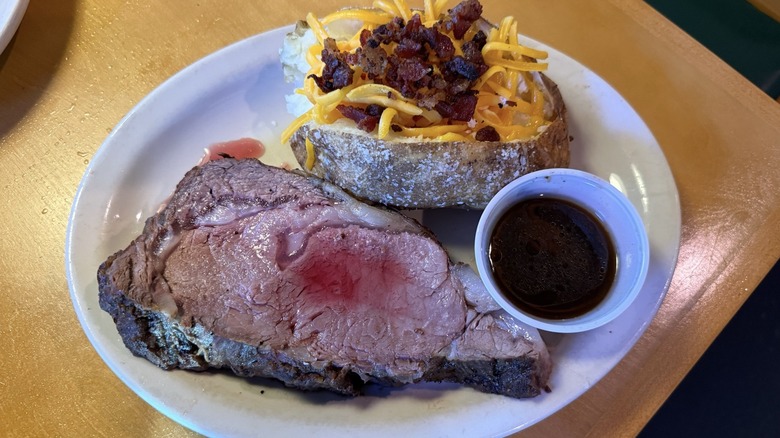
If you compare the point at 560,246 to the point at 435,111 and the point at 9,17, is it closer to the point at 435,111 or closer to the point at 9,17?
the point at 435,111

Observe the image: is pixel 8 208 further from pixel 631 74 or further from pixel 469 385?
pixel 631 74

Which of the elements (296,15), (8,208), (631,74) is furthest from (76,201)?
(631,74)

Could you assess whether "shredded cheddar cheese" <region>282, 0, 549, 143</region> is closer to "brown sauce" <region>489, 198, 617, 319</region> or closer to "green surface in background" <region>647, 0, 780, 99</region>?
"brown sauce" <region>489, 198, 617, 319</region>

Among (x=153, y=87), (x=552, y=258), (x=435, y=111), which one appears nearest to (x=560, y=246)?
(x=552, y=258)

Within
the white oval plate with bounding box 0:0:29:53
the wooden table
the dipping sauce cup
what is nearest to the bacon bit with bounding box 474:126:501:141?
the dipping sauce cup

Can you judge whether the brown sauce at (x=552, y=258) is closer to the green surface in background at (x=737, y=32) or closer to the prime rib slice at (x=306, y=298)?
the prime rib slice at (x=306, y=298)

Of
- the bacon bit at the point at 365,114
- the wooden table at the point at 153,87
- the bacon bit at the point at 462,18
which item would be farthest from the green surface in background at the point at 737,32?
the bacon bit at the point at 365,114
